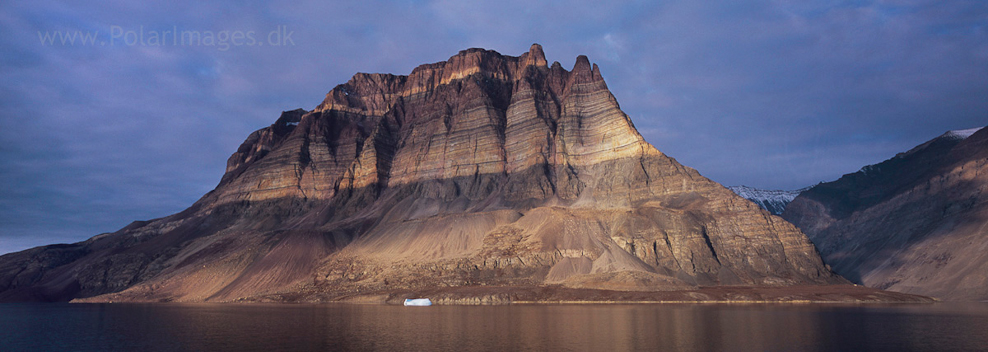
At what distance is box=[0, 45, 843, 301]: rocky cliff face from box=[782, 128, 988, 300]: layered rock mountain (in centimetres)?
2172

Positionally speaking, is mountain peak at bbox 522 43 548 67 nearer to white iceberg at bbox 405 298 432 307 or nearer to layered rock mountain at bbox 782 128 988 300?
layered rock mountain at bbox 782 128 988 300

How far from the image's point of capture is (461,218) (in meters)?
132

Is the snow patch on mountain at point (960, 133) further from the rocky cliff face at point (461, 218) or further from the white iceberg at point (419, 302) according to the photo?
the white iceberg at point (419, 302)

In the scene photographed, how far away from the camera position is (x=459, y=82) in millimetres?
185000

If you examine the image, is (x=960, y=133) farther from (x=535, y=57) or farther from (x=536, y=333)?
(x=536, y=333)

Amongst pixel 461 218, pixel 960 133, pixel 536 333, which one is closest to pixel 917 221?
pixel 960 133

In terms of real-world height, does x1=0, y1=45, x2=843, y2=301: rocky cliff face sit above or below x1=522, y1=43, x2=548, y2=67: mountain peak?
below

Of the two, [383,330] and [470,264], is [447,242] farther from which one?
[383,330]

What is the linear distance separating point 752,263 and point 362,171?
111 m

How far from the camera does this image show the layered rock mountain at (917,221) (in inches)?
4131

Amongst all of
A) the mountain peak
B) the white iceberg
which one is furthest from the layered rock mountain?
the mountain peak

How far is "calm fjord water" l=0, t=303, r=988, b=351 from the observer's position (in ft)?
124

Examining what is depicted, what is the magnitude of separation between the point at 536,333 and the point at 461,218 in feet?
288

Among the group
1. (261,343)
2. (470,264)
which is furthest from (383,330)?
(470,264)
